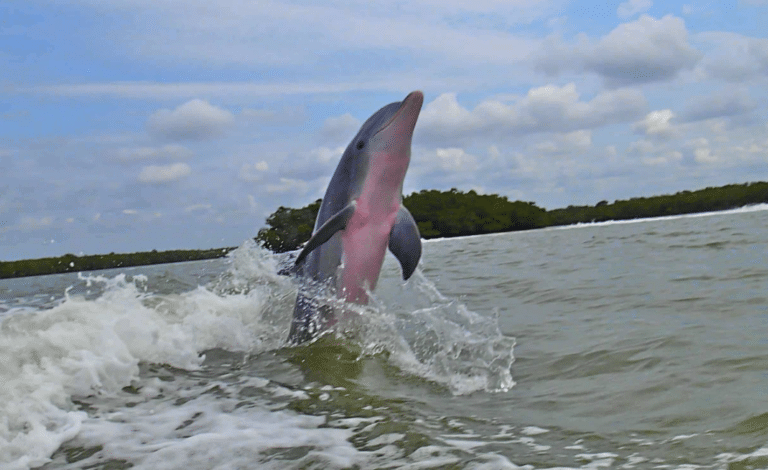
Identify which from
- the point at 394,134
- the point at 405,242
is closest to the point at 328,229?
the point at 405,242

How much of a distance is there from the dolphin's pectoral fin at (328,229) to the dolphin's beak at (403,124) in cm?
70

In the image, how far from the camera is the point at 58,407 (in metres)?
4.84

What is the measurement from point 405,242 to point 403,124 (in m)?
1.13

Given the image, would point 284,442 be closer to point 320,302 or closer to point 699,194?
point 320,302

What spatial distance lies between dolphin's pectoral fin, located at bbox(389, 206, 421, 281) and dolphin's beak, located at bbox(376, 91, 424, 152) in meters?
0.68

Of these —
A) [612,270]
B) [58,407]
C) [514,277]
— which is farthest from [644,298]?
[58,407]

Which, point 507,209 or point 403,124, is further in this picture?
point 507,209

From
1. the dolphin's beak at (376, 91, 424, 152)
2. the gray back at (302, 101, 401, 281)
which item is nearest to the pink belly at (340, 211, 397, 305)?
the gray back at (302, 101, 401, 281)

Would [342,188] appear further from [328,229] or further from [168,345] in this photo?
[168,345]

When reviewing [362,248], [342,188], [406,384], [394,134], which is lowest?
[406,384]

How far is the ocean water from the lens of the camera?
11.8 ft

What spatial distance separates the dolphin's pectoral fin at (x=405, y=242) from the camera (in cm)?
666

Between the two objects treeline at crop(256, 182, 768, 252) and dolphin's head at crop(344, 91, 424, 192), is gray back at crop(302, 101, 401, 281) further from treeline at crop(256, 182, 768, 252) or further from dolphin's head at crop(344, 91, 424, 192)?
treeline at crop(256, 182, 768, 252)

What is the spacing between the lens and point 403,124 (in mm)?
→ 6645
